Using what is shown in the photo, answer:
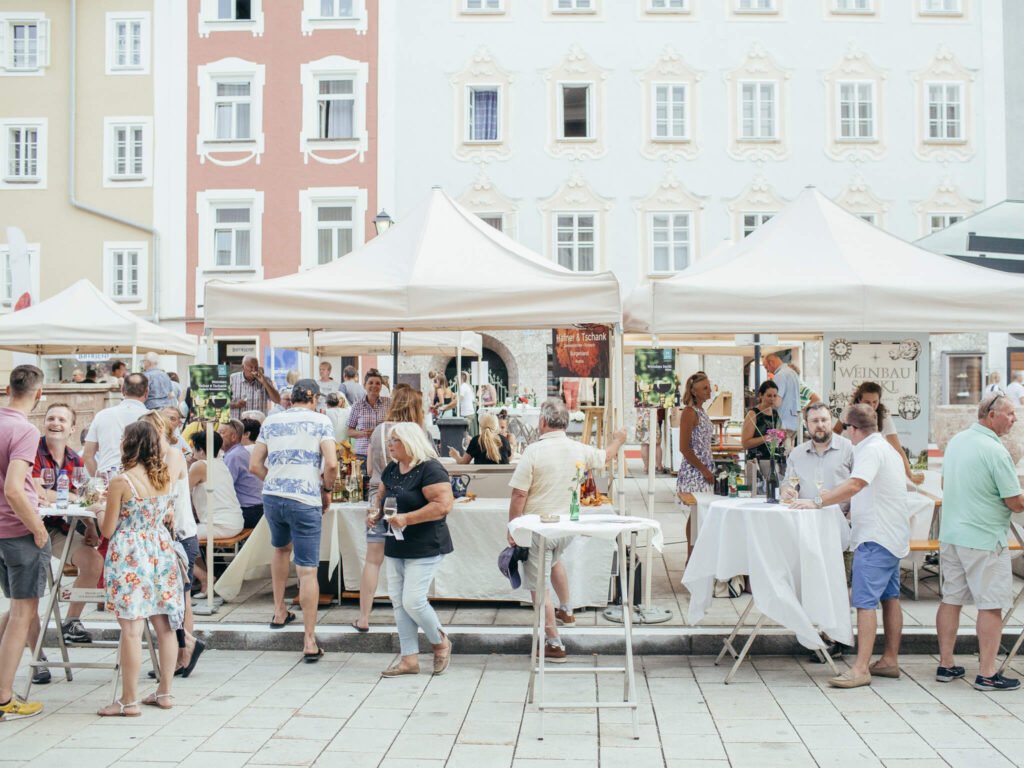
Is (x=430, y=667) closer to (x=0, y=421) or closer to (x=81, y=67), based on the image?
(x=0, y=421)

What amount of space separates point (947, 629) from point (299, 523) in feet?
13.3

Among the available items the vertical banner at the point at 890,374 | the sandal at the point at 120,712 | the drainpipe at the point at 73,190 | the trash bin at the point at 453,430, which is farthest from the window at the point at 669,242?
the sandal at the point at 120,712

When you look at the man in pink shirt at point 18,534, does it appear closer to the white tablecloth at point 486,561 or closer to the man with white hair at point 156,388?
the white tablecloth at point 486,561

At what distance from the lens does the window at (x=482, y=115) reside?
2542cm

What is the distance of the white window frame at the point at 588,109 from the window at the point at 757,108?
3435 mm

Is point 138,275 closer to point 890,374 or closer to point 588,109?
point 588,109

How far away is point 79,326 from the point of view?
1353cm

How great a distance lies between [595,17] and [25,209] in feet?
46.6

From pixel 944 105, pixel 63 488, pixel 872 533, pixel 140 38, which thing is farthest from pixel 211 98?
pixel 872 533

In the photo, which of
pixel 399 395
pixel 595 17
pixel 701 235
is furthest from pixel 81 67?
pixel 399 395

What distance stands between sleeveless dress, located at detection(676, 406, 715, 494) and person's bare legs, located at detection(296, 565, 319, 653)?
10.5 feet

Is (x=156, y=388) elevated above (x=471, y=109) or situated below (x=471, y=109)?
below

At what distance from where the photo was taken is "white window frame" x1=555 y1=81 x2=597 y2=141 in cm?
2522

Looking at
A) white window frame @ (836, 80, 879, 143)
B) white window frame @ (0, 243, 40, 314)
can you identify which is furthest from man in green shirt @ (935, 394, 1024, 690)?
white window frame @ (0, 243, 40, 314)
